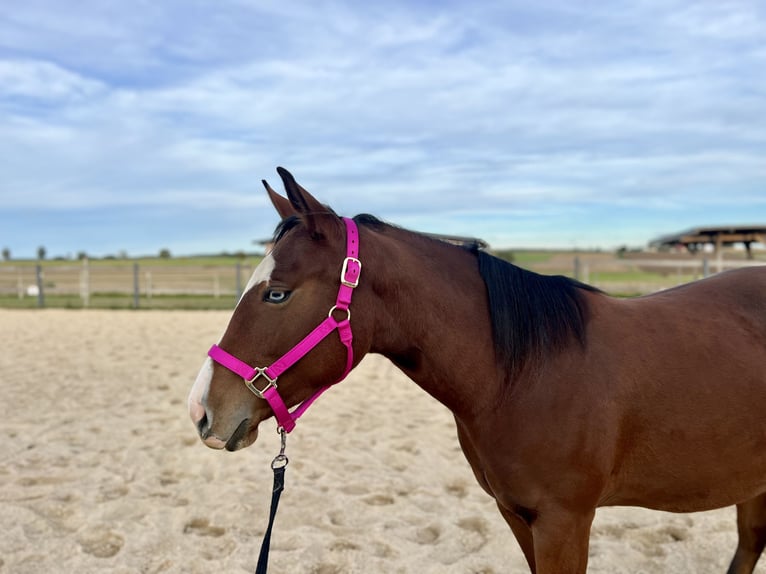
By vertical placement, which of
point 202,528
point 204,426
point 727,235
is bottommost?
point 202,528

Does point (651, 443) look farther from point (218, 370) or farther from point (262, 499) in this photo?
point (262, 499)

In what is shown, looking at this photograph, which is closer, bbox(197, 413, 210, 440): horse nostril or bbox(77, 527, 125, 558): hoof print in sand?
bbox(197, 413, 210, 440): horse nostril

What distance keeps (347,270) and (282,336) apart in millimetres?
313

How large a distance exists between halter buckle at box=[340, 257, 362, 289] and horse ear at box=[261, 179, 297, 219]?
355 millimetres

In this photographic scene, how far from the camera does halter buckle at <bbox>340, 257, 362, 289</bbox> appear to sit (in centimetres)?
197

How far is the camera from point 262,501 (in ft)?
13.6

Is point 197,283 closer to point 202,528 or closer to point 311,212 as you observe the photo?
point 202,528

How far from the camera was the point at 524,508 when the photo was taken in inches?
83.0

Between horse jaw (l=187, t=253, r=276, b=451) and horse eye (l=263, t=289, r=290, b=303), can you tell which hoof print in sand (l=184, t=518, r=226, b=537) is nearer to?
horse jaw (l=187, t=253, r=276, b=451)

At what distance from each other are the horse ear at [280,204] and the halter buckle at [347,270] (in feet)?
1.16

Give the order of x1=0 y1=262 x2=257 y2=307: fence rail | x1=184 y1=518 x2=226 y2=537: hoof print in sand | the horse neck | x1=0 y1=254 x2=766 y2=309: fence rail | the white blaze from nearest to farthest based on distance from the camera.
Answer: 1. the white blaze
2. the horse neck
3. x1=184 y1=518 x2=226 y2=537: hoof print in sand
4. x1=0 y1=254 x2=766 y2=309: fence rail
5. x1=0 y1=262 x2=257 y2=307: fence rail

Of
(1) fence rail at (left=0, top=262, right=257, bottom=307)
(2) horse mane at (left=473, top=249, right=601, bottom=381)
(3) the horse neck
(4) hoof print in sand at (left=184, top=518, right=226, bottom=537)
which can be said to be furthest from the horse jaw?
(1) fence rail at (left=0, top=262, right=257, bottom=307)

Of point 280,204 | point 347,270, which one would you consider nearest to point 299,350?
point 347,270

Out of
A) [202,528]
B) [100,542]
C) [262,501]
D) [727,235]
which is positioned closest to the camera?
[100,542]
